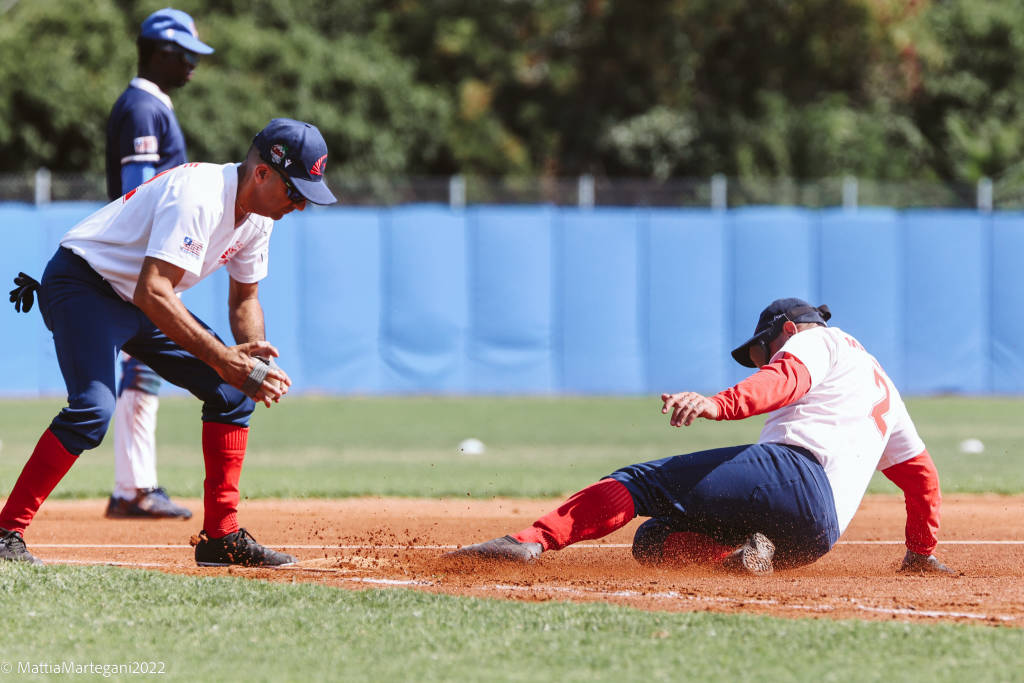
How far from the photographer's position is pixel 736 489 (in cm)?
530

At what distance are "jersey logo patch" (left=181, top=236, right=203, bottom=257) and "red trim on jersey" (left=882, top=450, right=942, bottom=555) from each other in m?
3.10

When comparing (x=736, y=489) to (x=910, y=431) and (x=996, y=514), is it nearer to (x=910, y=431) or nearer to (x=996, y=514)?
(x=910, y=431)

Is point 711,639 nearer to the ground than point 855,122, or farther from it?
nearer to the ground

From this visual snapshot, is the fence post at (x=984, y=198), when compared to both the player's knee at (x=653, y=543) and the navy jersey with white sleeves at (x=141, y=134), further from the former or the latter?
the player's knee at (x=653, y=543)

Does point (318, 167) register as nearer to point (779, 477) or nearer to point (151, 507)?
point (779, 477)

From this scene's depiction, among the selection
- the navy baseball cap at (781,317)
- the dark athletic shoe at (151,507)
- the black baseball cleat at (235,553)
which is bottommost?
the dark athletic shoe at (151,507)

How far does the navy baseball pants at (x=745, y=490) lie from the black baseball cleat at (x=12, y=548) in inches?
97.1

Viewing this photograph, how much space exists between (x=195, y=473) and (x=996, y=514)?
5.93 metres

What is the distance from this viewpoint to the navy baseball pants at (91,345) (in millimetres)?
5355

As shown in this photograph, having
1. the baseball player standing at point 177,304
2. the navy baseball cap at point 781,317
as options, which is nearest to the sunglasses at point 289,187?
the baseball player standing at point 177,304

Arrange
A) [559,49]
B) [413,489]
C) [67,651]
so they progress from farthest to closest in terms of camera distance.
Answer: [559,49] < [413,489] < [67,651]

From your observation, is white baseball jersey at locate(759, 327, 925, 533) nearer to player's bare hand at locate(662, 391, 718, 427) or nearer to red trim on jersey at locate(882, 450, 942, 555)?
red trim on jersey at locate(882, 450, 942, 555)

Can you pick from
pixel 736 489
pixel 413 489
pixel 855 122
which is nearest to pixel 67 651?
pixel 736 489

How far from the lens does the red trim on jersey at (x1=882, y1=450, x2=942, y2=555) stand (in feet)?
18.9
